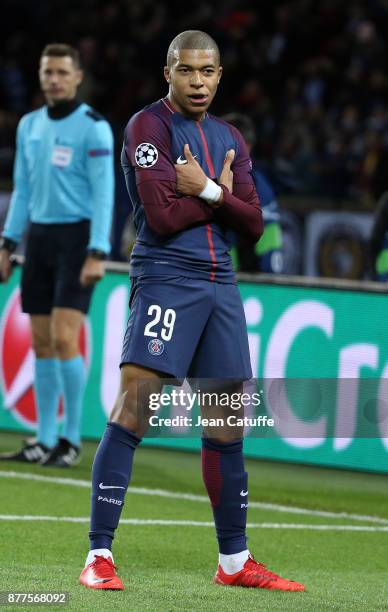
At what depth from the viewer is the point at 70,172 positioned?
8539mm

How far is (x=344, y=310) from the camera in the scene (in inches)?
341

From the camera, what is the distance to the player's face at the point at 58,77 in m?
8.56

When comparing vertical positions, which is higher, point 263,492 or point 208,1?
point 208,1

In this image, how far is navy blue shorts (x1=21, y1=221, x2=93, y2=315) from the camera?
27.9ft

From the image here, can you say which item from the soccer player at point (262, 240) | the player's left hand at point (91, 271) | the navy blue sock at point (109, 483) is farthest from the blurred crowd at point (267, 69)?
the navy blue sock at point (109, 483)

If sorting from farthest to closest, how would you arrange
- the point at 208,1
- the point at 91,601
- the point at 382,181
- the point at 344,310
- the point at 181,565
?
the point at 208,1 < the point at 382,181 < the point at 344,310 < the point at 181,565 < the point at 91,601

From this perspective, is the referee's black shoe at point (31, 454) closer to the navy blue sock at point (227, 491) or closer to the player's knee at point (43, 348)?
the player's knee at point (43, 348)

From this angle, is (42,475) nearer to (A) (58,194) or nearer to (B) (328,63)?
(A) (58,194)

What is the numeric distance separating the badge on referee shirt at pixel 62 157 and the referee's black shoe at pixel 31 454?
1653mm

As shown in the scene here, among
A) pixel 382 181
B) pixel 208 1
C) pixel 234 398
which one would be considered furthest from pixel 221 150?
pixel 208 1

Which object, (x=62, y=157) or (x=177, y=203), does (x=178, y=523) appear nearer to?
(x=177, y=203)

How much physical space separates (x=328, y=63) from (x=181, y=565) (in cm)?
1415

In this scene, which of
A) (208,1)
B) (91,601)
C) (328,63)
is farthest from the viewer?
(208,1)

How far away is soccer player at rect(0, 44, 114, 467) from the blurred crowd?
274 inches
